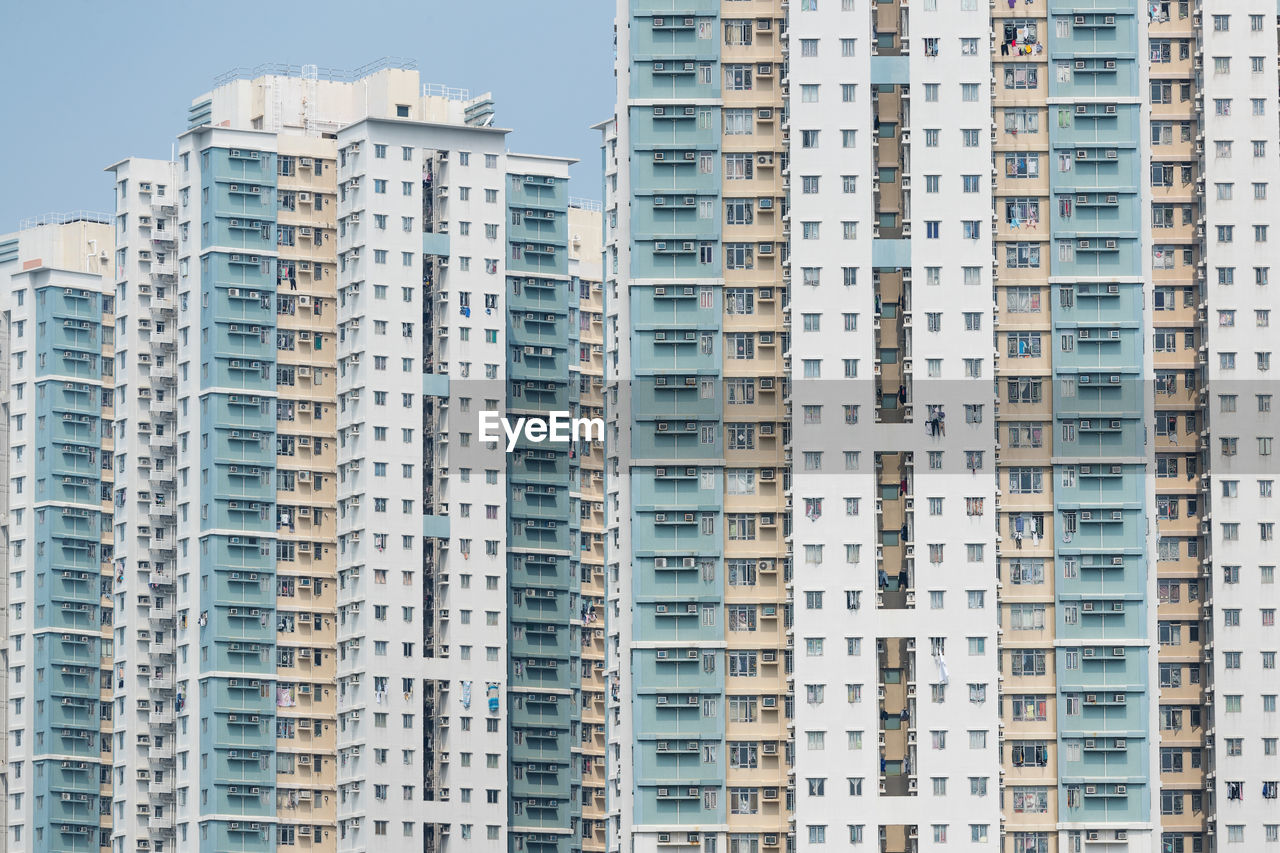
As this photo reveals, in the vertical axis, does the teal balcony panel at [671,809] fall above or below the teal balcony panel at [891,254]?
below

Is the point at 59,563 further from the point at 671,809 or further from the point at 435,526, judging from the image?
the point at 671,809

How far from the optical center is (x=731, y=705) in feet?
313

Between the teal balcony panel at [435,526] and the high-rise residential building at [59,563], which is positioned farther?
the high-rise residential building at [59,563]

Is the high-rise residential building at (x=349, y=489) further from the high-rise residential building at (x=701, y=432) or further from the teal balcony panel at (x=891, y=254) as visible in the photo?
the teal balcony panel at (x=891, y=254)

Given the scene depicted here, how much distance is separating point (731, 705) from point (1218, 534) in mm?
18758

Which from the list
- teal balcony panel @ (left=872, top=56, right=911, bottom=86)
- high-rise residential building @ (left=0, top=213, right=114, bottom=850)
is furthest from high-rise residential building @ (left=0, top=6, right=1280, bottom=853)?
high-rise residential building @ (left=0, top=213, right=114, bottom=850)

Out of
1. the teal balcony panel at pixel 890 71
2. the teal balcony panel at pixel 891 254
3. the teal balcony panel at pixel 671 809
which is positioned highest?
the teal balcony panel at pixel 890 71

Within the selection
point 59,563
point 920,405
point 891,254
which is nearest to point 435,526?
point 59,563

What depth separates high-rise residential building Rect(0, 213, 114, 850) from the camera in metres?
141

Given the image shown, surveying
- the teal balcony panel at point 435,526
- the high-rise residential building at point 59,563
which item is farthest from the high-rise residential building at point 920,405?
the high-rise residential building at point 59,563

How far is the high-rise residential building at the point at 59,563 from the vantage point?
14125 cm

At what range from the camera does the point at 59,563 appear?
143000mm

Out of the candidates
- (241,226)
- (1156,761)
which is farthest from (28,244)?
(1156,761)

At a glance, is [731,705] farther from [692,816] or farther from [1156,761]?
[1156,761]
